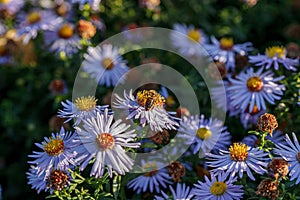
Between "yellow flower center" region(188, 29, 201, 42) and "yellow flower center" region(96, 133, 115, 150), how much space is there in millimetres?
1192

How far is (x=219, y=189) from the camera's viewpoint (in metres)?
1.78

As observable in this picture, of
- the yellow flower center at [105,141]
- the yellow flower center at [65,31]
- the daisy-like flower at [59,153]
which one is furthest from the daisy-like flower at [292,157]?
the yellow flower center at [65,31]

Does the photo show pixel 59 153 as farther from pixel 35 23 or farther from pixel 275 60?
pixel 35 23

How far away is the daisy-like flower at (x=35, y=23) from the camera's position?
2705 millimetres

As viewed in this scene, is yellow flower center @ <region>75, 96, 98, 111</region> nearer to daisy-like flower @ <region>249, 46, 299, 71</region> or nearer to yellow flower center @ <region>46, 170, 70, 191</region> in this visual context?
yellow flower center @ <region>46, 170, 70, 191</region>

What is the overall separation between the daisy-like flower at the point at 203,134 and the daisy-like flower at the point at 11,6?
136 cm

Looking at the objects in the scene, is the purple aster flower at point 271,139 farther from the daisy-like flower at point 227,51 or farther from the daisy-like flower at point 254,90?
the daisy-like flower at point 227,51

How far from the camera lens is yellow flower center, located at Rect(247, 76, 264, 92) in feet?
7.26

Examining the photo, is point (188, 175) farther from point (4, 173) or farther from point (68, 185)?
point (4, 173)

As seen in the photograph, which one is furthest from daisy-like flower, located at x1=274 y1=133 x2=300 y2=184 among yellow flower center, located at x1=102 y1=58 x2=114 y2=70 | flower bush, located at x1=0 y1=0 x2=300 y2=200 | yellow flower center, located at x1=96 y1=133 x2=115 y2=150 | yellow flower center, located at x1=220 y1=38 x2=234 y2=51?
yellow flower center, located at x1=102 y1=58 x2=114 y2=70

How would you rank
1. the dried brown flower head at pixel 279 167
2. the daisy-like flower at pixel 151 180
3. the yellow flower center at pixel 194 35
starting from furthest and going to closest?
the yellow flower center at pixel 194 35 → the daisy-like flower at pixel 151 180 → the dried brown flower head at pixel 279 167

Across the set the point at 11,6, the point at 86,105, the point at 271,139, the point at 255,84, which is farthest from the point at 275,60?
the point at 11,6

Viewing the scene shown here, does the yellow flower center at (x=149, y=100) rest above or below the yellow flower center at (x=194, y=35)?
below

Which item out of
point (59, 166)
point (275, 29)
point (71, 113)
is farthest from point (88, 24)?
point (275, 29)
